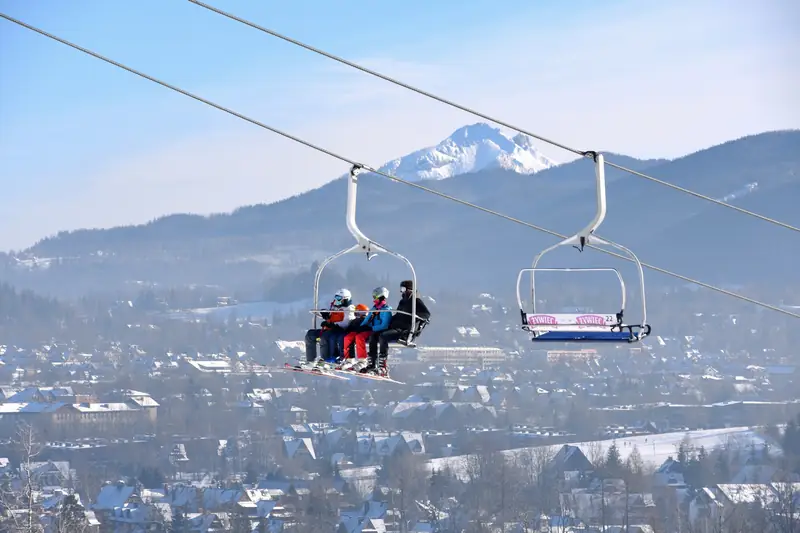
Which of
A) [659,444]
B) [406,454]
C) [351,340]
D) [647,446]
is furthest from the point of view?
[659,444]

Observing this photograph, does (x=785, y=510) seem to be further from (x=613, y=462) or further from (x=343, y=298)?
(x=343, y=298)

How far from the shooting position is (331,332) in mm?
19156

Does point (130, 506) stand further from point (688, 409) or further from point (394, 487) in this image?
point (688, 409)

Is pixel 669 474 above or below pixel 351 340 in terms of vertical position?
below

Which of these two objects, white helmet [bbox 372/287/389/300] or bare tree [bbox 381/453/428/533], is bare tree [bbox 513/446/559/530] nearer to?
bare tree [bbox 381/453/428/533]

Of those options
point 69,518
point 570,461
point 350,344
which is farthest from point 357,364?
point 570,461

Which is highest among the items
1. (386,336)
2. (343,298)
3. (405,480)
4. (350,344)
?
(343,298)

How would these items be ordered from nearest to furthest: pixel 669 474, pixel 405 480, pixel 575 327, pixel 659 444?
pixel 575 327
pixel 669 474
pixel 405 480
pixel 659 444

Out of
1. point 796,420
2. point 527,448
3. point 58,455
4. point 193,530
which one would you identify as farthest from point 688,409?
point 193,530

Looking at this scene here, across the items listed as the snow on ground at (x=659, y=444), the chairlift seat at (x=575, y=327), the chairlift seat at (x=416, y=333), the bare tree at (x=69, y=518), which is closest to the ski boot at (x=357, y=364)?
the chairlift seat at (x=416, y=333)

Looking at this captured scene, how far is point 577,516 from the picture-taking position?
11606 cm

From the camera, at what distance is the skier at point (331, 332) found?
19.0 m

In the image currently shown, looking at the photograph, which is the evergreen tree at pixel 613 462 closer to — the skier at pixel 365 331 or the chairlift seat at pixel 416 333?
the skier at pixel 365 331

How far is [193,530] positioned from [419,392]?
242 feet
